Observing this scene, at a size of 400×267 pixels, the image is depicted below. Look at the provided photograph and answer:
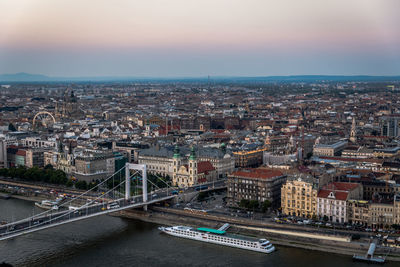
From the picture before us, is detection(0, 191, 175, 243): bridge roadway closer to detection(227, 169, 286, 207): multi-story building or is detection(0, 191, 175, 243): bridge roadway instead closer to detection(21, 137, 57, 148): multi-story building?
detection(227, 169, 286, 207): multi-story building

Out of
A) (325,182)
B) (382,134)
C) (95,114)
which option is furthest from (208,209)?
(95,114)

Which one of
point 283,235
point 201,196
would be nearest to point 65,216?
point 201,196

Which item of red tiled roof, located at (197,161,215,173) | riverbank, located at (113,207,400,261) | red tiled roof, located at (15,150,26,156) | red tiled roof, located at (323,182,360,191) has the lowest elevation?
riverbank, located at (113,207,400,261)

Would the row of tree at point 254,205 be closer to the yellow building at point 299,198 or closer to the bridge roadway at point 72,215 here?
the yellow building at point 299,198

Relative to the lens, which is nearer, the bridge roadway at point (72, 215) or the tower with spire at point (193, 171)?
the bridge roadway at point (72, 215)

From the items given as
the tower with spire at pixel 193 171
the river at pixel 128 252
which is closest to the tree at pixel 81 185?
the tower with spire at pixel 193 171

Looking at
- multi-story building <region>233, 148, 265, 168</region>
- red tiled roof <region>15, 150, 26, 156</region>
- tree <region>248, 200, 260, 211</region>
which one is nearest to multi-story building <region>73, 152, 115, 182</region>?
red tiled roof <region>15, 150, 26, 156</region>
